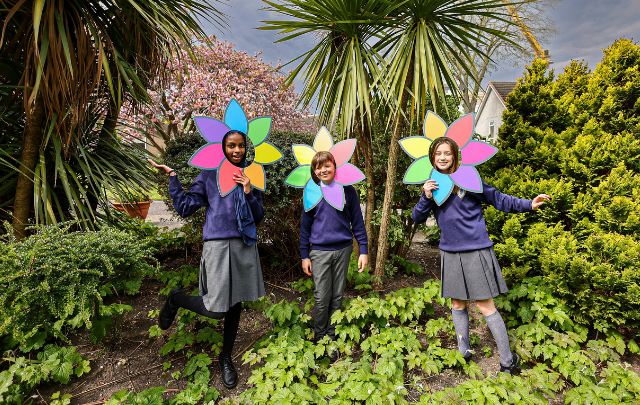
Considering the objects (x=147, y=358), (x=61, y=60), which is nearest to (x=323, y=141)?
(x=61, y=60)

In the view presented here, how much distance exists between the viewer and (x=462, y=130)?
1.98 meters

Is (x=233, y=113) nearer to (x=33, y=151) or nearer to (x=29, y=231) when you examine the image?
(x=33, y=151)

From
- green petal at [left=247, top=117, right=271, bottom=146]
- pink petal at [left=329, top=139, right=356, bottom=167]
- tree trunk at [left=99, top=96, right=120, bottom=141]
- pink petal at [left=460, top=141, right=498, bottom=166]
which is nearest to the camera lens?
pink petal at [left=460, top=141, right=498, bottom=166]

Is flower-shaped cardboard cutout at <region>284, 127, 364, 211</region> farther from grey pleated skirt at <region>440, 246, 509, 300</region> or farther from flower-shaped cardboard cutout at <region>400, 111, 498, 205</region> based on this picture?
grey pleated skirt at <region>440, 246, 509, 300</region>

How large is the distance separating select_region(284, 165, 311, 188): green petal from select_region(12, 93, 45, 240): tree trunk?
73.8 inches

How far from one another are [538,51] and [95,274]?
436 cm

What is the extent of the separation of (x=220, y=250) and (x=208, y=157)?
23.5 inches

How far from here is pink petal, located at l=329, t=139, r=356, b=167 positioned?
86.9 inches

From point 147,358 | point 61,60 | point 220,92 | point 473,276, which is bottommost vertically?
point 147,358

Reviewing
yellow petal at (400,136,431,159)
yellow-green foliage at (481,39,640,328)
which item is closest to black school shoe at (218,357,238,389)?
yellow petal at (400,136,431,159)

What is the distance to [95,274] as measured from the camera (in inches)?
66.0

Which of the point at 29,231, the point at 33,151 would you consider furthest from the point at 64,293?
the point at 33,151

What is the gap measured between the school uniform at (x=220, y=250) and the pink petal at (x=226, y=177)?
5 cm

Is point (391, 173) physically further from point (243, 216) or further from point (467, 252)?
point (243, 216)
